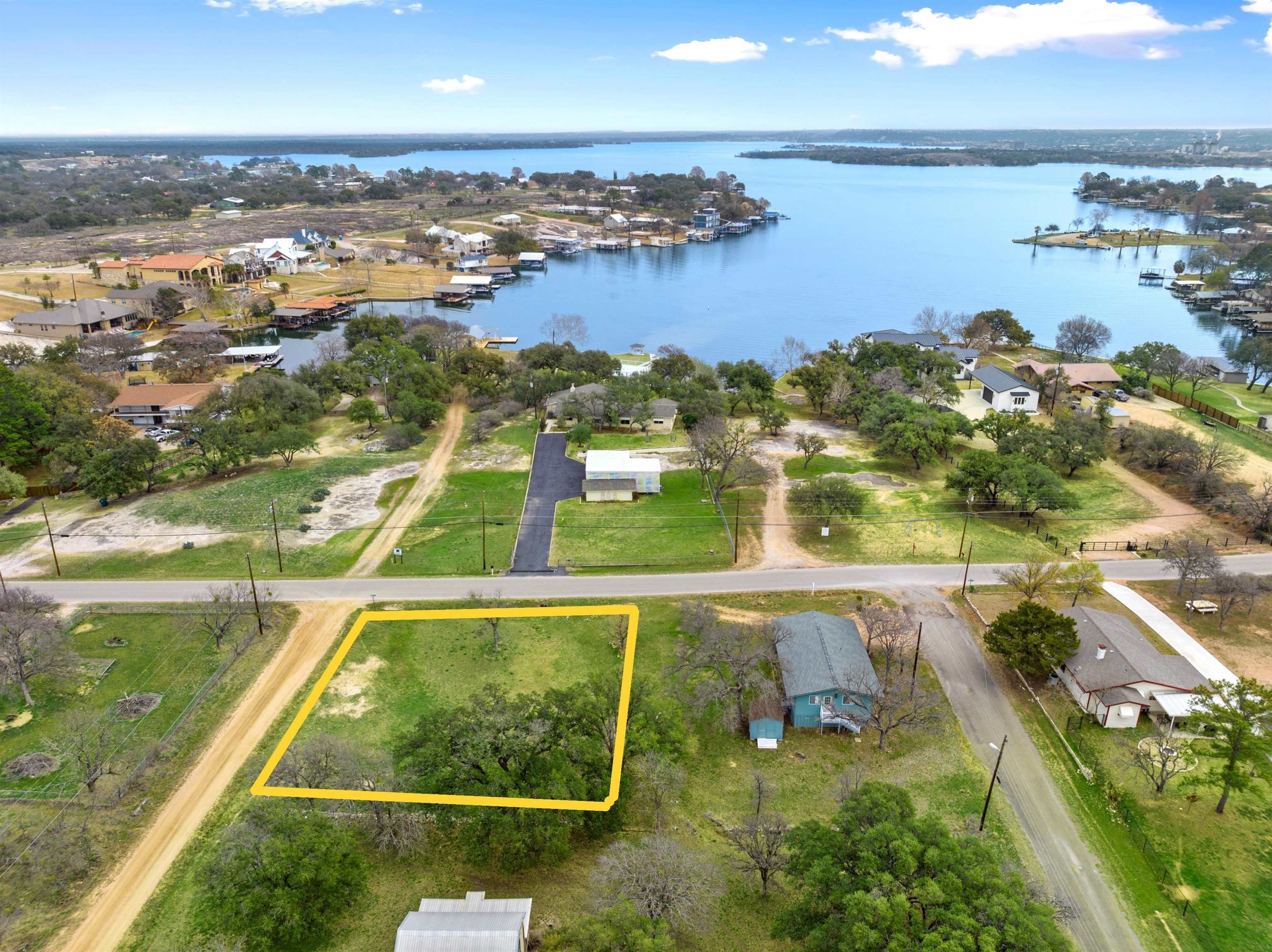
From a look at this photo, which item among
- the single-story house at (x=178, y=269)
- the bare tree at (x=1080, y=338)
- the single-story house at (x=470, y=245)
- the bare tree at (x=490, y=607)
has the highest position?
the single-story house at (x=470, y=245)

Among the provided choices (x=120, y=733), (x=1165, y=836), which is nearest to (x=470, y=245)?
(x=120, y=733)

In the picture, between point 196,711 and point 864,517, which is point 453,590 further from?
point 864,517

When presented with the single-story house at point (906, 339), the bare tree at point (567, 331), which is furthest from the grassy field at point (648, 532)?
the bare tree at point (567, 331)

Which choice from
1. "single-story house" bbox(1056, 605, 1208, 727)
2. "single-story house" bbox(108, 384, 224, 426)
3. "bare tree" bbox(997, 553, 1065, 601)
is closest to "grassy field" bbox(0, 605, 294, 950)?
"single-story house" bbox(108, 384, 224, 426)

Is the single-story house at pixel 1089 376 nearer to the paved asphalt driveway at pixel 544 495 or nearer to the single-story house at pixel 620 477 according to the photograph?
the single-story house at pixel 620 477

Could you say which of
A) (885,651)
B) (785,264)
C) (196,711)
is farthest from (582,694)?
(785,264)

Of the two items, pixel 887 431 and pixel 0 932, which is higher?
pixel 887 431

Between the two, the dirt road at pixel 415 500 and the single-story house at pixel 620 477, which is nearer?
the dirt road at pixel 415 500

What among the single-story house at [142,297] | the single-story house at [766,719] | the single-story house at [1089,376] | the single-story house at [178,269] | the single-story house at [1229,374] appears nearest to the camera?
the single-story house at [766,719]

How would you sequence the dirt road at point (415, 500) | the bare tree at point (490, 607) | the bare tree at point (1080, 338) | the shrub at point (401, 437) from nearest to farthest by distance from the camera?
the bare tree at point (490, 607), the dirt road at point (415, 500), the shrub at point (401, 437), the bare tree at point (1080, 338)
